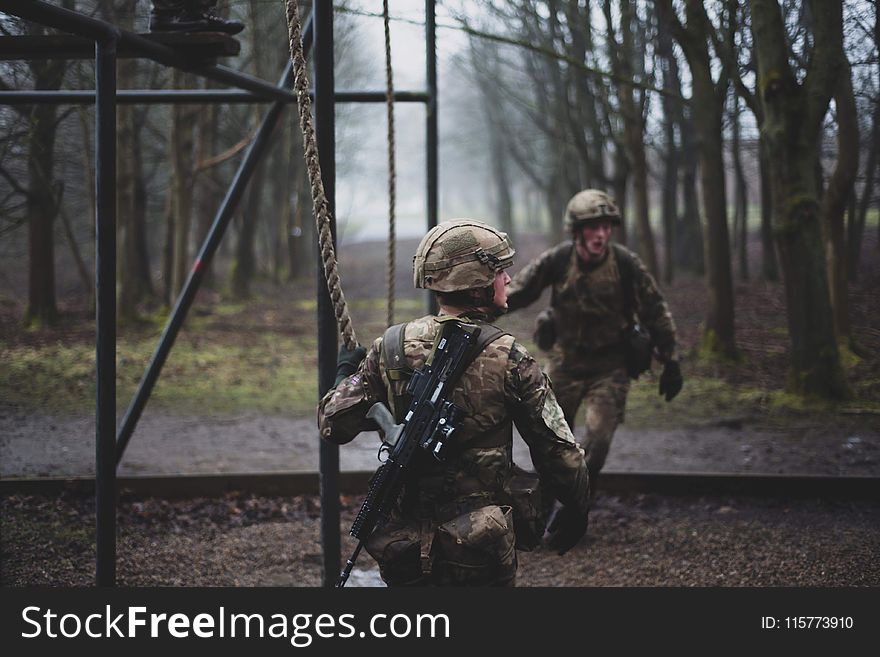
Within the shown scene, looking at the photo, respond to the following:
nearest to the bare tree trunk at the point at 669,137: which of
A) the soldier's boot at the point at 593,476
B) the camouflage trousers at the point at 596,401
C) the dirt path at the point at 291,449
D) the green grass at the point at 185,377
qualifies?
the green grass at the point at 185,377

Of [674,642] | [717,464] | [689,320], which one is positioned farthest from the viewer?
[689,320]

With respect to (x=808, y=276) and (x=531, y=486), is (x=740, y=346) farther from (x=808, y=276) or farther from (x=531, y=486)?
(x=531, y=486)

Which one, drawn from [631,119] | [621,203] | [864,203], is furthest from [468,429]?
[864,203]

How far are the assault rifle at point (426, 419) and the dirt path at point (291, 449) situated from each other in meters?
4.00

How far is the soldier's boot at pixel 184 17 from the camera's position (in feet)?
13.8

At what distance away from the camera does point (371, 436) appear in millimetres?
8648

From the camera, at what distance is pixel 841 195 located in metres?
10.3

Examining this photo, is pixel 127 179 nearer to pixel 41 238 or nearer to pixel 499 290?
pixel 41 238

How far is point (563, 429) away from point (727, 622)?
3.94 feet

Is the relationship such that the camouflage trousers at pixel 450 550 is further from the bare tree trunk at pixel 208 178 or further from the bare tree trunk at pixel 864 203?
the bare tree trunk at pixel 208 178

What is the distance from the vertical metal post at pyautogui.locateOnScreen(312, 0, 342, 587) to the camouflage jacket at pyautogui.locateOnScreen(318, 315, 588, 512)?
645 mm

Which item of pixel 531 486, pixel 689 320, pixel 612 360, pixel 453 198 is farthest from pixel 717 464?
pixel 453 198

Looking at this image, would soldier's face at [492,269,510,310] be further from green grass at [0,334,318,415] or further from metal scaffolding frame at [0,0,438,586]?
green grass at [0,334,318,415]

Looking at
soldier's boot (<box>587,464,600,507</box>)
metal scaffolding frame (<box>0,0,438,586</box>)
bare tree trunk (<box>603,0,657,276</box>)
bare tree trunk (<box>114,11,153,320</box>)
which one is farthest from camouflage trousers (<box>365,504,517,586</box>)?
bare tree trunk (<box>603,0,657,276</box>)
